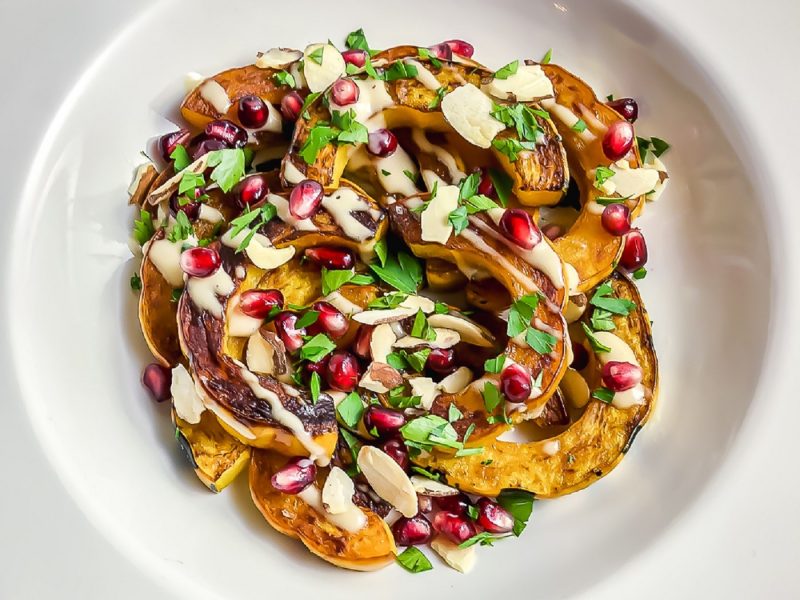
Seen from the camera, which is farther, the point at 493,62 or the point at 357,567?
the point at 493,62

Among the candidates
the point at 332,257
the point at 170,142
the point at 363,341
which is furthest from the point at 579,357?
the point at 170,142

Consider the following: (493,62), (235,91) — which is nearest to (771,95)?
(493,62)

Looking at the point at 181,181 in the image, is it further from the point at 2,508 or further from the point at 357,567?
the point at 357,567

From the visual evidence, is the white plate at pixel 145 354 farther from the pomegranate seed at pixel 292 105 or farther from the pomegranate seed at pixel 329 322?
the pomegranate seed at pixel 329 322

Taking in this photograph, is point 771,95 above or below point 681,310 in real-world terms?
above

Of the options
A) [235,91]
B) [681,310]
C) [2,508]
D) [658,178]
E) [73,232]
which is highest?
[658,178]

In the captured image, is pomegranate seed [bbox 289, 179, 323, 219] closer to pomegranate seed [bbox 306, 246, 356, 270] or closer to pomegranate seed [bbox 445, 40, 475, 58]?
pomegranate seed [bbox 306, 246, 356, 270]

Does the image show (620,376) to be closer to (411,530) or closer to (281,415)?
(411,530)
